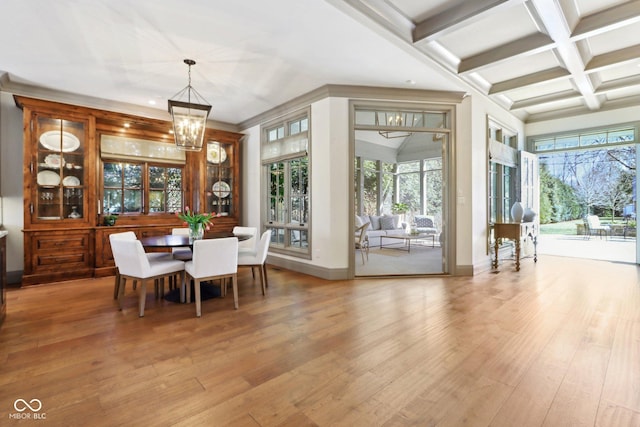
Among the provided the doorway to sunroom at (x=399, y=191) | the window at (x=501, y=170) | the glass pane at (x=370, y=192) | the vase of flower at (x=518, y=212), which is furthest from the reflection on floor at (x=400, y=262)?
the glass pane at (x=370, y=192)

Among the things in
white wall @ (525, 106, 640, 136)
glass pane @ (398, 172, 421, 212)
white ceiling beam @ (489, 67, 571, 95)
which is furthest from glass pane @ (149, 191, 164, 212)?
white wall @ (525, 106, 640, 136)

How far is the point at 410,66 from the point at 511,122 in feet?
12.4

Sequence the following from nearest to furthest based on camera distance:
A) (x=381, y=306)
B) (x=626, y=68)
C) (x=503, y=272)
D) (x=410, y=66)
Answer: (x=381, y=306), (x=410, y=66), (x=626, y=68), (x=503, y=272)

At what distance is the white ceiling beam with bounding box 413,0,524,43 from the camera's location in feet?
9.11

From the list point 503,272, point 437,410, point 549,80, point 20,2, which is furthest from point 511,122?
point 20,2

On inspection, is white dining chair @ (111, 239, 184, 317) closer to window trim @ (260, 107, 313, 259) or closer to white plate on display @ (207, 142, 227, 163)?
window trim @ (260, 107, 313, 259)

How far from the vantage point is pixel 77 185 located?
185 inches

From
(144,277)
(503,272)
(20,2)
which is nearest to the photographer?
(20,2)

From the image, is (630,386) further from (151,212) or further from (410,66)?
(151,212)

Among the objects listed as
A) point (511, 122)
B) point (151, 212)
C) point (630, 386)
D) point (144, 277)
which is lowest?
point (630, 386)

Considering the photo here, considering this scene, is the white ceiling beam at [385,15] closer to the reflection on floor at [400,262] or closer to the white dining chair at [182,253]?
the white dining chair at [182,253]

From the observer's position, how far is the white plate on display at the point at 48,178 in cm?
444

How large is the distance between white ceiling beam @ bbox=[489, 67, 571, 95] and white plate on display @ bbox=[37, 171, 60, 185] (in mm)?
7130

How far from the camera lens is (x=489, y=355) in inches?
88.2
